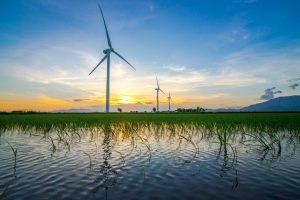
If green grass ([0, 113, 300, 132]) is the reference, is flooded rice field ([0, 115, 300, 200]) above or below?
below

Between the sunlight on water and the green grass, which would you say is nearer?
the sunlight on water

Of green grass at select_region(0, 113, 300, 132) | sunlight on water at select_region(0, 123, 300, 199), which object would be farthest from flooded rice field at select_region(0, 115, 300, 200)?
green grass at select_region(0, 113, 300, 132)

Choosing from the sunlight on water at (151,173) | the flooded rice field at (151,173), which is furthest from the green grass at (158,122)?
the sunlight on water at (151,173)

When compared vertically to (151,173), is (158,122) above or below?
above

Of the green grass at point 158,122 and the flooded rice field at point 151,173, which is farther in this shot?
the green grass at point 158,122

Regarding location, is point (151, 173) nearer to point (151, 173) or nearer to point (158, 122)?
point (151, 173)

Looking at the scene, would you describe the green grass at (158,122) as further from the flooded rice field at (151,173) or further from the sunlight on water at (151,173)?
the sunlight on water at (151,173)


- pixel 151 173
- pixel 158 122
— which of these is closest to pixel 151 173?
pixel 151 173

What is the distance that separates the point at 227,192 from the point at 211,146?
6654 mm

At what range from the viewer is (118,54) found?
62.6 meters

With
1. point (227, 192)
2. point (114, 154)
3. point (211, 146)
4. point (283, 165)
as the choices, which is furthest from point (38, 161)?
point (283, 165)

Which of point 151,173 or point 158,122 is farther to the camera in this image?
point 158,122

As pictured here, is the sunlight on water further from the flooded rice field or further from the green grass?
the green grass

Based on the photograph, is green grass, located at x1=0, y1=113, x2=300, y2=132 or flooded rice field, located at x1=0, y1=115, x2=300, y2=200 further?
green grass, located at x1=0, y1=113, x2=300, y2=132
